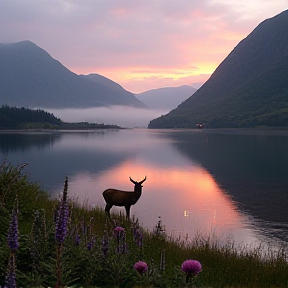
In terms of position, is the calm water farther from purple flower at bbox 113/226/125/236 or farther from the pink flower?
the pink flower

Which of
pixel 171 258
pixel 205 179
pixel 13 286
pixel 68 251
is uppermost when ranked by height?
pixel 13 286

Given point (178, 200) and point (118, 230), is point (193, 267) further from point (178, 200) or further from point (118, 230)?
point (178, 200)

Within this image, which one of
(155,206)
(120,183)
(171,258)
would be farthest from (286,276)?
(120,183)

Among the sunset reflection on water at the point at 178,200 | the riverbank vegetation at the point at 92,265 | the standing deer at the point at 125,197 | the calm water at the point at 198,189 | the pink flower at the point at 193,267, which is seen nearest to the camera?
the pink flower at the point at 193,267

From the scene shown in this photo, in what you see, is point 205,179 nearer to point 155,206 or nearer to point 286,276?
point 155,206

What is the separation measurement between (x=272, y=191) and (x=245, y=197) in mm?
4457

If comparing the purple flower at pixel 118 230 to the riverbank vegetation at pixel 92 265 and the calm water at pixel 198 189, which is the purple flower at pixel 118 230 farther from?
the calm water at pixel 198 189

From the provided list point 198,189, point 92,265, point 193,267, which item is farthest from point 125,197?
point 198,189

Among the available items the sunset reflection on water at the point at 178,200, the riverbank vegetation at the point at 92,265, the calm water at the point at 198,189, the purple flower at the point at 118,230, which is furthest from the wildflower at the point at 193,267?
the calm water at the point at 198,189

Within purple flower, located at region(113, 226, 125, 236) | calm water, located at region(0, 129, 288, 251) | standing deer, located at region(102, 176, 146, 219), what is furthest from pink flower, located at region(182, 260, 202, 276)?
calm water, located at region(0, 129, 288, 251)

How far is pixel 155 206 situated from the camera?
108ft

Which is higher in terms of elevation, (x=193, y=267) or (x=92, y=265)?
(x=193, y=267)

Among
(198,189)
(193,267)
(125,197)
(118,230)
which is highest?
(193,267)

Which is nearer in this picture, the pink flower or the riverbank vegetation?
the pink flower
